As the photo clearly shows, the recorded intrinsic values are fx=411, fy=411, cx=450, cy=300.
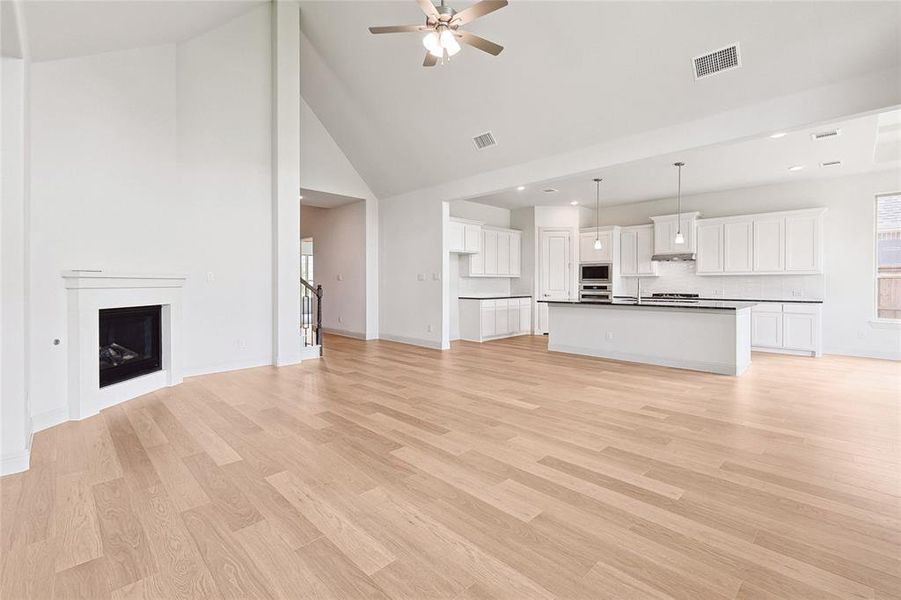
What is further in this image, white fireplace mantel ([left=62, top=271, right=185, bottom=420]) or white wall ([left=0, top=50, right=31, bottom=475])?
white fireplace mantel ([left=62, top=271, right=185, bottom=420])

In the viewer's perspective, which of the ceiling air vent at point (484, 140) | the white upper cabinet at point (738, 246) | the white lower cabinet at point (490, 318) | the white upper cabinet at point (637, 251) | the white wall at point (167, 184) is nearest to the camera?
the white wall at point (167, 184)

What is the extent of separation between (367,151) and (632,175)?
15.2ft

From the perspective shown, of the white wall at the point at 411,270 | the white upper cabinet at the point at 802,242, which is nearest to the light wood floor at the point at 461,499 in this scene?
the white wall at the point at 411,270

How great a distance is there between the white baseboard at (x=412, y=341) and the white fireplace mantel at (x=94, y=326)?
4.06 meters

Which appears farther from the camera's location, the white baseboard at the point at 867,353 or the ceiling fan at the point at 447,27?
the white baseboard at the point at 867,353

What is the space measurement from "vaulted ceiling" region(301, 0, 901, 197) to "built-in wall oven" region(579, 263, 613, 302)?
4.36 m

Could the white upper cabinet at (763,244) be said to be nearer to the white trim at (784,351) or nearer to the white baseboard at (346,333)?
the white trim at (784,351)

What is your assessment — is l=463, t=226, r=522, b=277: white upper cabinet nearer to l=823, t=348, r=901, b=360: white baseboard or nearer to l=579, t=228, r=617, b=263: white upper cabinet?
l=579, t=228, r=617, b=263: white upper cabinet

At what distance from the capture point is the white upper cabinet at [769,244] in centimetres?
719

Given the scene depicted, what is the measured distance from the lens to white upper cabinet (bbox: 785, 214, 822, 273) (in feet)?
22.6

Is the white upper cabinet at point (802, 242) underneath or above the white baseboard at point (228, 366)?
above

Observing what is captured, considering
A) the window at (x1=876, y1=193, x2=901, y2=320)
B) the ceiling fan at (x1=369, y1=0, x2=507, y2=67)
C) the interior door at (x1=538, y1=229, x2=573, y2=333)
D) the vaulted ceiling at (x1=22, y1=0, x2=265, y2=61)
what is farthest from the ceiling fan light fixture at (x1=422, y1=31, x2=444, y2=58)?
the window at (x1=876, y1=193, x2=901, y2=320)

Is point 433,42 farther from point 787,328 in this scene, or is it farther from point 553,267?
point 787,328

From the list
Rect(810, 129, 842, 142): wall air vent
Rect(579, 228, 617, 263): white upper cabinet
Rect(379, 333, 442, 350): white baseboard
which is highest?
Rect(810, 129, 842, 142): wall air vent
